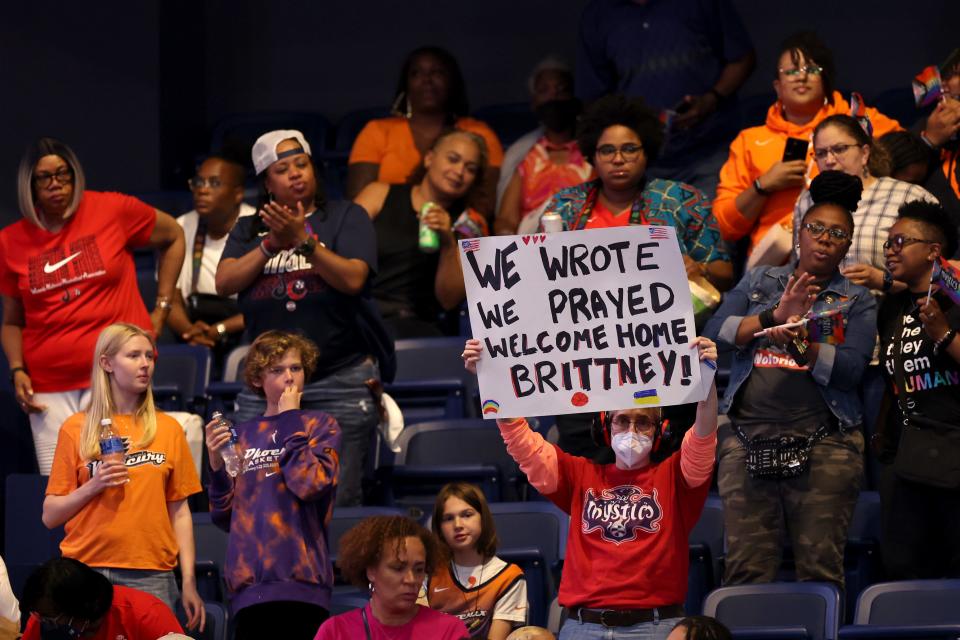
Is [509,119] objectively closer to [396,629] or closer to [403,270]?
[403,270]

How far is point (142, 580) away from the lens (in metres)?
4.99

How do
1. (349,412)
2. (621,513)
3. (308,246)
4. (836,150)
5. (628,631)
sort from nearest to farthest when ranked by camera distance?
(628,631)
(621,513)
(308,246)
(349,412)
(836,150)

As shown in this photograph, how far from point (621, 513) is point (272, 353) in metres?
1.20

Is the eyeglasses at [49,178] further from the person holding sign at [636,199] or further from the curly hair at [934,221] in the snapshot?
the curly hair at [934,221]

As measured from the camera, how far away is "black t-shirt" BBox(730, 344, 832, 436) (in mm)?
5125

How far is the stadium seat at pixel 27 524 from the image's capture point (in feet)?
19.5

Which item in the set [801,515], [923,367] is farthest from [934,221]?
[801,515]

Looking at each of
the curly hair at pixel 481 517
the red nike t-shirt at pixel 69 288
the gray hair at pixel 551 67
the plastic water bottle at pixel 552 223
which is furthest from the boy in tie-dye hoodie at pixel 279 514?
the gray hair at pixel 551 67

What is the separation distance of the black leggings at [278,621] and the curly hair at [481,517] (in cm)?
47

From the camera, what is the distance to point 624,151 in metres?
6.00

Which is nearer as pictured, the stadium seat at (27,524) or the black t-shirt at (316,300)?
the black t-shirt at (316,300)

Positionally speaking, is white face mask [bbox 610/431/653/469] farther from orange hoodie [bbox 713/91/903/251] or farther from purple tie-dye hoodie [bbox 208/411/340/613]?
orange hoodie [bbox 713/91/903/251]

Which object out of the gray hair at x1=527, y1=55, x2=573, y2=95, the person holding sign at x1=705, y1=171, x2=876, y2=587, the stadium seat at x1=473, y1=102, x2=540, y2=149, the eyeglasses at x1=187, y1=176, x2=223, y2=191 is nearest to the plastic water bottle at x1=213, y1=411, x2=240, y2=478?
the person holding sign at x1=705, y1=171, x2=876, y2=587

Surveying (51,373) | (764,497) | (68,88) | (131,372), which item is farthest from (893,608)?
(68,88)
